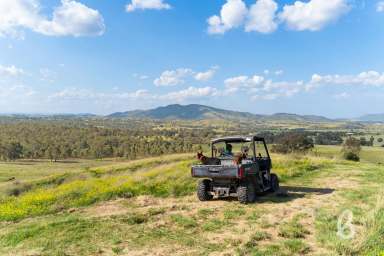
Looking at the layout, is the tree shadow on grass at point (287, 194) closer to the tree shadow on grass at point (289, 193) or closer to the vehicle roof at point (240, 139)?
the tree shadow on grass at point (289, 193)

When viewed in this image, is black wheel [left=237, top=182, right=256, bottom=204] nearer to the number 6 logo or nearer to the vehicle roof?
the vehicle roof

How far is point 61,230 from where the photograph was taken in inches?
388

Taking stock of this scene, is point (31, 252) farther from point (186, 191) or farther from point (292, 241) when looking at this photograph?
point (186, 191)

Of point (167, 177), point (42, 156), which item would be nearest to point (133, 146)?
point (42, 156)

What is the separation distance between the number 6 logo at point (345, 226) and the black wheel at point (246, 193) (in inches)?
124

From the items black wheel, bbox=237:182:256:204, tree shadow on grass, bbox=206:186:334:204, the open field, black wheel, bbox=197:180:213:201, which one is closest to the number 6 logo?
the open field

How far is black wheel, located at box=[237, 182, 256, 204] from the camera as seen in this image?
12578 mm

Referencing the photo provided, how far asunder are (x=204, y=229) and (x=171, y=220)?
1.39m

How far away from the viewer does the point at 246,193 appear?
41.3 feet

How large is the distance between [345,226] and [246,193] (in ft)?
12.9

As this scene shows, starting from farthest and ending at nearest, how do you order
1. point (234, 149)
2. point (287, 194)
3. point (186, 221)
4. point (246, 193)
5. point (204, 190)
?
point (234, 149) → point (287, 194) → point (204, 190) → point (246, 193) → point (186, 221)

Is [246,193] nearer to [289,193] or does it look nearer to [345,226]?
[289,193]

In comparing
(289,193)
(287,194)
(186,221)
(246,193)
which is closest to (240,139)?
(246,193)

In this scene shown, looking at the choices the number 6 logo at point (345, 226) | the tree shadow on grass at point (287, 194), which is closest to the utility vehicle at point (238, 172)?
the tree shadow on grass at point (287, 194)
